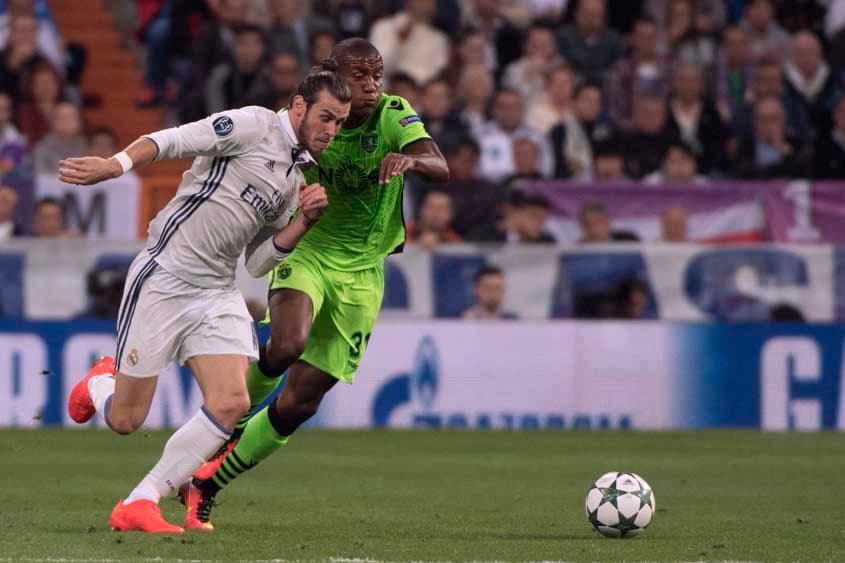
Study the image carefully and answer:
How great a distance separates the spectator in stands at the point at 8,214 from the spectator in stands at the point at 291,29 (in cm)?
391

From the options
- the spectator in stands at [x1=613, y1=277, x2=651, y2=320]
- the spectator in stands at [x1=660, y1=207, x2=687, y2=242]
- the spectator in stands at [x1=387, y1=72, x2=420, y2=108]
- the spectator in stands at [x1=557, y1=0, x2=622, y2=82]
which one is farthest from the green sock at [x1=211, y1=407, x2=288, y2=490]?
the spectator in stands at [x1=557, y1=0, x2=622, y2=82]

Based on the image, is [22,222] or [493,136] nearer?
[22,222]

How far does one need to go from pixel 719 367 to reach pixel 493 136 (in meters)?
3.45

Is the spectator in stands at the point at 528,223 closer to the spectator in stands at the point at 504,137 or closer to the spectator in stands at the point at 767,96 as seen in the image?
the spectator in stands at the point at 504,137

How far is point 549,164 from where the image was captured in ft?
53.9

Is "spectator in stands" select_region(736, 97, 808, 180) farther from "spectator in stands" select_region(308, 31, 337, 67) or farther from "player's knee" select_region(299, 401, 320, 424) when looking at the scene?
"player's knee" select_region(299, 401, 320, 424)

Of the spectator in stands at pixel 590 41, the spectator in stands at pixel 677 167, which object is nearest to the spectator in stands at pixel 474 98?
the spectator in stands at pixel 590 41

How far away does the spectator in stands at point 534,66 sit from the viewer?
17.7 meters

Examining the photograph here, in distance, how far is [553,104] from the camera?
1731 cm

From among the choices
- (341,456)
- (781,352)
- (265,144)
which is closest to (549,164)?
(781,352)

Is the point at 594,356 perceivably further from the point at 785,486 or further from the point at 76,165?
the point at 76,165

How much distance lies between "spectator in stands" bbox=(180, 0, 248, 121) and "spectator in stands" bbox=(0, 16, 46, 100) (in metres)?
1.53

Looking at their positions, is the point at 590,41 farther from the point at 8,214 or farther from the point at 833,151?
the point at 8,214

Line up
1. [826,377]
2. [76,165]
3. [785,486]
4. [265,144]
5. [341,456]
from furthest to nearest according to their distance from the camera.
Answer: [826,377] → [341,456] → [785,486] → [265,144] → [76,165]
